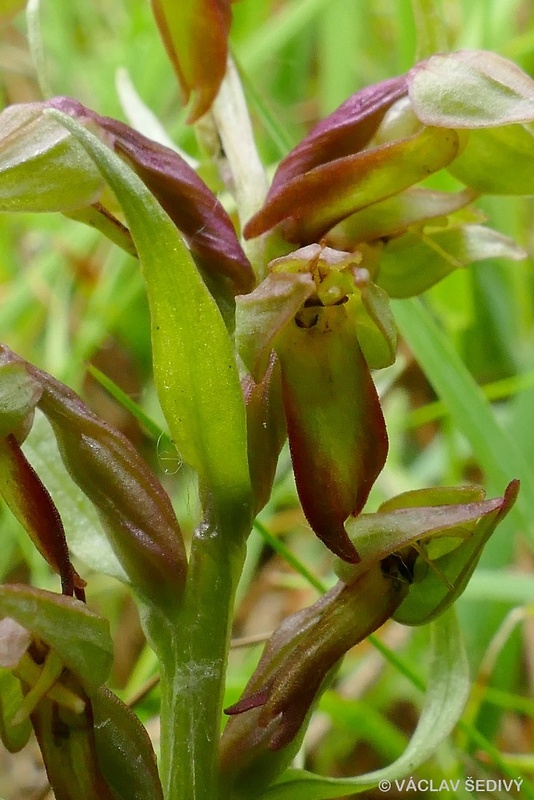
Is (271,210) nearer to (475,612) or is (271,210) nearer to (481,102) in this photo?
(481,102)

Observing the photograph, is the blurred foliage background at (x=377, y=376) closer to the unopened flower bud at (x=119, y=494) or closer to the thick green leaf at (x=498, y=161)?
the unopened flower bud at (x=119, y=494)

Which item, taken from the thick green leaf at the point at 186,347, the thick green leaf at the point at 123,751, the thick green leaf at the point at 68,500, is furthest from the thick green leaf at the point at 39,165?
the thick green leaf at the point at 123,751

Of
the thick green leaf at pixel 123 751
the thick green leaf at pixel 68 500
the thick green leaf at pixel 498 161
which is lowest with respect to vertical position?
the thick green leaf at pixel 123 751

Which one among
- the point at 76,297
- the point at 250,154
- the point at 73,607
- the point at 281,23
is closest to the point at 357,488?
the point at 73,607

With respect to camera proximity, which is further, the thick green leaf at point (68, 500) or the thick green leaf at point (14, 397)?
the thick green leaf at point (68, 500)

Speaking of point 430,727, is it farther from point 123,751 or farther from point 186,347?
point 186,347

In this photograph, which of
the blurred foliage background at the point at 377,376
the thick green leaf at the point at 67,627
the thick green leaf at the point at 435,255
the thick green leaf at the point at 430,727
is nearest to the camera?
the thick green leaf at the point at 67,627

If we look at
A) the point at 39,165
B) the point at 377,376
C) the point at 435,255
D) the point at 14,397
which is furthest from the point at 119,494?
the point at 377,376

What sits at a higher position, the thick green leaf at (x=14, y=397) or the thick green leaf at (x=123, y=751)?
the thick green leaf at (x=14, y=397)
